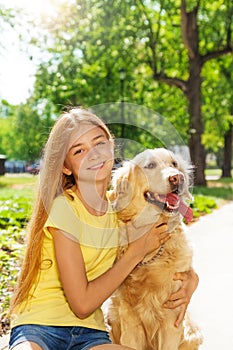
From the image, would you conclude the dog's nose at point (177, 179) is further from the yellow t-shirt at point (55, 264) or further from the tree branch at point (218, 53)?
the tree branch at point (218, 53)

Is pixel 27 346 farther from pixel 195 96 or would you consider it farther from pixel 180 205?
pixel 195 96

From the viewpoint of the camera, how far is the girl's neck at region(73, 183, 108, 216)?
3139 millimetres

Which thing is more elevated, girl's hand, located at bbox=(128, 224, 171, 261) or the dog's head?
the dog's head

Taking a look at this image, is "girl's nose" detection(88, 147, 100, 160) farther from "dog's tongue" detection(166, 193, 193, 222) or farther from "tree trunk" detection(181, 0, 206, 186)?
"tree trunk" detection(181, 0, 206, 186)

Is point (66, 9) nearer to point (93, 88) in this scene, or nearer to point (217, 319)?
point (93, 88)

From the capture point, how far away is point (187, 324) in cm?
386

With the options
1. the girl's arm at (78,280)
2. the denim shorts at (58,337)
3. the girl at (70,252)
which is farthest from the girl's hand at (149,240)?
the denim shorts at (58,337)

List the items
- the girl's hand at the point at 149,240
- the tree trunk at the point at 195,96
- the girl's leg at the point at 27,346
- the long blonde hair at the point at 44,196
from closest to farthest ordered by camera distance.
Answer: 1. the girl's leg at the point at 27,346
2. the long blonde hair at the point at 44,196
3. the girl's hand at the point at 149,240
4. the tree trunk at the point at 195,96

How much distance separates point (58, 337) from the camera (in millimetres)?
2930

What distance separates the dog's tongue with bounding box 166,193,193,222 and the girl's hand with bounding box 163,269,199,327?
0.37m

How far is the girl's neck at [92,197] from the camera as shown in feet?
10.3

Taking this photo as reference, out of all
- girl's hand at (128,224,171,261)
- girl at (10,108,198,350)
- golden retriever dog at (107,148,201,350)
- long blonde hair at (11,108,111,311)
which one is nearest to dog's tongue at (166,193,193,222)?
golden retriever dog at (107,148,201,350)

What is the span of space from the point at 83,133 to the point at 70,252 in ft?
2.07

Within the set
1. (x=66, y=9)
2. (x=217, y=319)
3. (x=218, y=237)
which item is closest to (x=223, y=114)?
(x=66, y=9)
